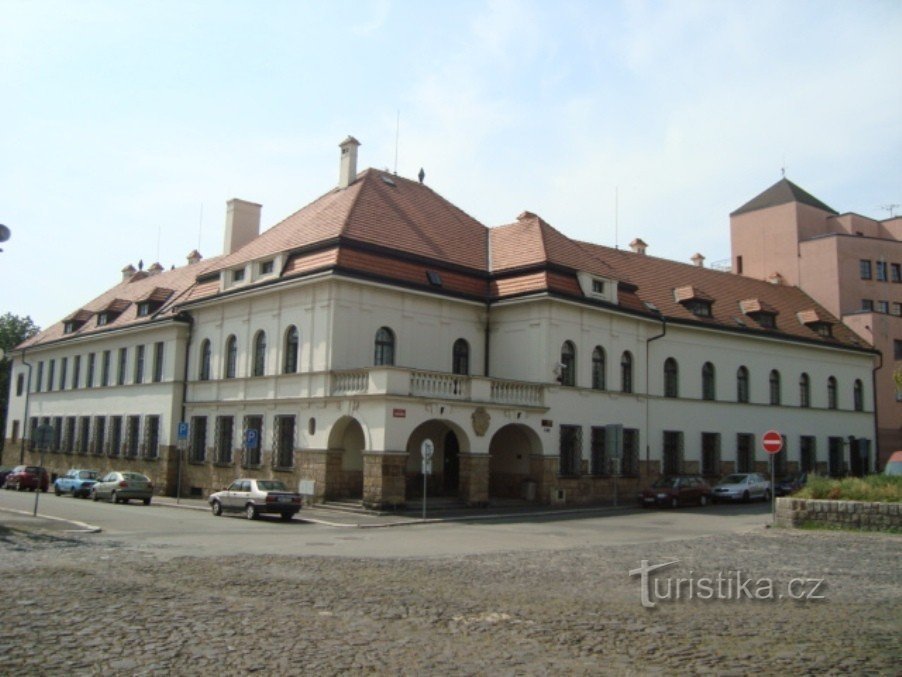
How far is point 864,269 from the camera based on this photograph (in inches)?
2069

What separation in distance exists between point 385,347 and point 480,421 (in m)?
4.93

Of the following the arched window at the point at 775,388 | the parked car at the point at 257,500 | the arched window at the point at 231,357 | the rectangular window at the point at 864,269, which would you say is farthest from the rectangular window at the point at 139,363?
the rectangular window at the point at 864,269

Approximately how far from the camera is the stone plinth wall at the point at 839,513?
2053cm

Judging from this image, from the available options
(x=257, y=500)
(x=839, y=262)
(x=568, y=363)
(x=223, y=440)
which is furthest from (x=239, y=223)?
(x=839, y=262)

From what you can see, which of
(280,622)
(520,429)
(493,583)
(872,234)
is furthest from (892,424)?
(280,622)

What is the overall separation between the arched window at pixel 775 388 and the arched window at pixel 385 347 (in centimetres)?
2260

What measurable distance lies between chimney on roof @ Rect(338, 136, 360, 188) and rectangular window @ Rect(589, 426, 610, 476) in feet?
49.5

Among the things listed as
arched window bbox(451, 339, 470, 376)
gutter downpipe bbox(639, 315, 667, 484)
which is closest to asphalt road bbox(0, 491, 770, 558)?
gutter downpipe bbox(639, 315, 667, 484)

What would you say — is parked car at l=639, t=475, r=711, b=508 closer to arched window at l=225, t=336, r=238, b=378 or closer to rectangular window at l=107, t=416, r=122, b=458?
arched window at l=225, t=336, r=238, b=378

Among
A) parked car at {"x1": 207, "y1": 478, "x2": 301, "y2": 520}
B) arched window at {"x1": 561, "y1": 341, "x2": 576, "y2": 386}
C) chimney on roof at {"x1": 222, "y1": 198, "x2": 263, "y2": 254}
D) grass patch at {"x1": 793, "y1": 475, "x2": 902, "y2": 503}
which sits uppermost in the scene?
chimney on roof at {"x1": 222, "y1": 198, "x2": 263, "y2": 254}

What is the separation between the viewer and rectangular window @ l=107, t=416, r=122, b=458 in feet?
141

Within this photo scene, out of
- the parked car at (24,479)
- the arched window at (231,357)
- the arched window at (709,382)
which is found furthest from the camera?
the parked car at (24,479)

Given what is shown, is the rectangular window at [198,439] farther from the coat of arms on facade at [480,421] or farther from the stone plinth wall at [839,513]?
the stone plinth wall at [839,513]

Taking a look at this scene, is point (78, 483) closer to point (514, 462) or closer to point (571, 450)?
point (514, 462)
